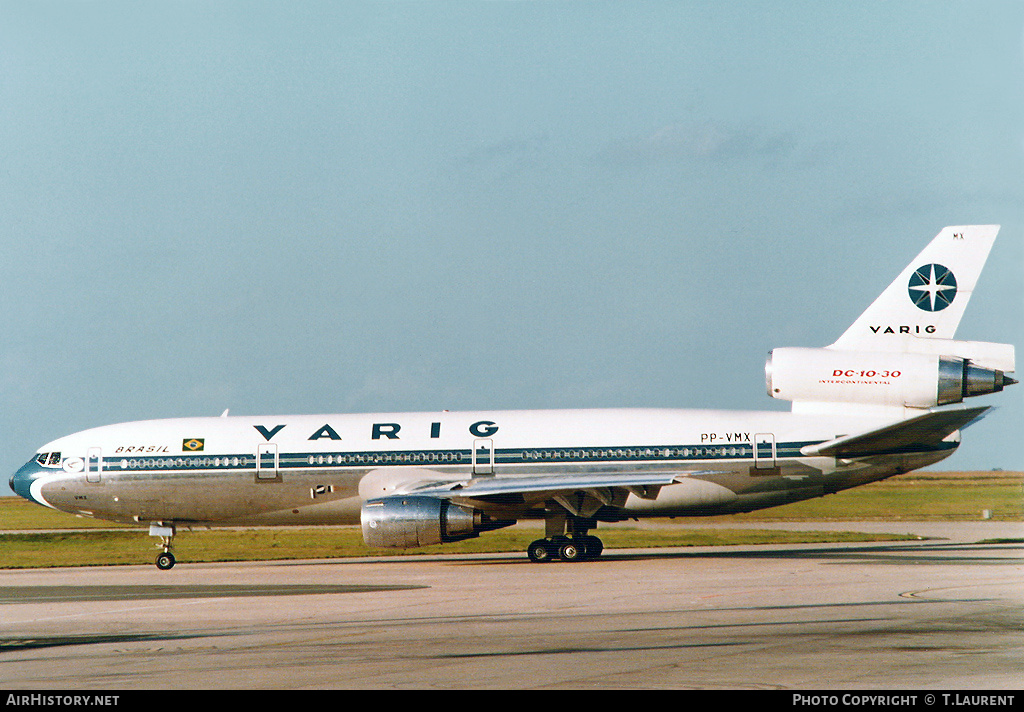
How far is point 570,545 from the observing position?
24.9 metres

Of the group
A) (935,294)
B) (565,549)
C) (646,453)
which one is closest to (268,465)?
(565,549)

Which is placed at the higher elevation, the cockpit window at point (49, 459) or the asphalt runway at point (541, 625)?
the cockpit window at point (49, 459)

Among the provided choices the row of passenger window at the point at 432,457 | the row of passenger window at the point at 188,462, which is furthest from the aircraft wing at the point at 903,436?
the row of passenger window at the point at 188,462

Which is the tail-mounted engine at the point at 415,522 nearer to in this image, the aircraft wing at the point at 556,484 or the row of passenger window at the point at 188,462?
the aircraft wing at the point at 556,484

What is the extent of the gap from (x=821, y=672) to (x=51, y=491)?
23.3 metres

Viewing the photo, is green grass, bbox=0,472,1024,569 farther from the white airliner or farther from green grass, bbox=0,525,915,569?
the white airliner

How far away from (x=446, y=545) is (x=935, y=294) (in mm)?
15370

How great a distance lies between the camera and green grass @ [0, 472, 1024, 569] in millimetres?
Result: 29484

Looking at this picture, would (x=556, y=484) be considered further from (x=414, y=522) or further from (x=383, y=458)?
(x=383, y=458)

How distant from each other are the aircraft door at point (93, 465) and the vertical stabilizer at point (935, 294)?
63.5 ft

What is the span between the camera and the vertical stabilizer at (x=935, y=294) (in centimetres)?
2542
